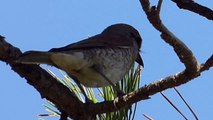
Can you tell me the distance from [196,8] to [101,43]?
173cm

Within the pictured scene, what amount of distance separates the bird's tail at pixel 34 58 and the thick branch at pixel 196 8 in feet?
3.33

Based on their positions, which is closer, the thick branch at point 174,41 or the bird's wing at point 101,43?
the thick branch at point 174,41

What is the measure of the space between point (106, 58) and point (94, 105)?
0.83m

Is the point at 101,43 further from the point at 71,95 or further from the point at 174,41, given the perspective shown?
the point at 174,41

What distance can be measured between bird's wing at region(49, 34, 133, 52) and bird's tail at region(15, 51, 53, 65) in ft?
0.26

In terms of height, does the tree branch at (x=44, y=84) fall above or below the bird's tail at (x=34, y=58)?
below

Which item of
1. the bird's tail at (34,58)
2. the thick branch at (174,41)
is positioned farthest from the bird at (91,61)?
the thick branch at (174,41)

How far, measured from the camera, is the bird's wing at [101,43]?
317cm

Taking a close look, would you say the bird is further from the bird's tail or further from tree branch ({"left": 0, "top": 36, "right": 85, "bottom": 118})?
tree branch ({"left": 0, "top": 36, "right": 85, "bottom": 118})

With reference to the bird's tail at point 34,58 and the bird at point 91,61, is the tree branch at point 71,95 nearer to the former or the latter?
the bird's tail at point 34,58

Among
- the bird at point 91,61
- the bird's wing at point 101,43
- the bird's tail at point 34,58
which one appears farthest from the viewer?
the bird's wing at point 101,43

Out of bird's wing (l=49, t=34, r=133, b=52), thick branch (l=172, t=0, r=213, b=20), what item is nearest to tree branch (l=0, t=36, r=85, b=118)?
bird's wing (l=49, t=34, r=133, b=52)

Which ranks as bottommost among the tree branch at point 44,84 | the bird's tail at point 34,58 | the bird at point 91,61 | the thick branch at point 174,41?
the thick branch at point 174,41

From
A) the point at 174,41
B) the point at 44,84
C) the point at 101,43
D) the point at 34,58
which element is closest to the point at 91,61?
the point at 101,43
